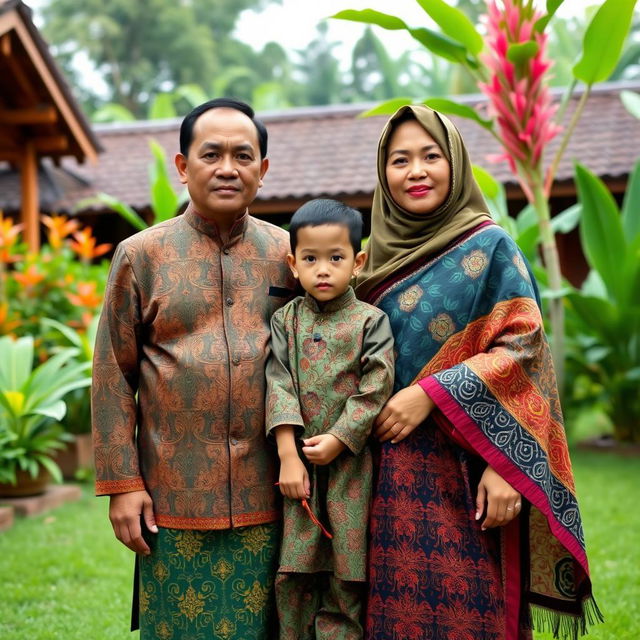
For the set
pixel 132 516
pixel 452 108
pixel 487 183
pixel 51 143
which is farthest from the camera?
pixel 51 143

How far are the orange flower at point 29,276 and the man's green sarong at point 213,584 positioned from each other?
415 centimetres

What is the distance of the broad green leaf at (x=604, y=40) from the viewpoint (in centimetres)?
409

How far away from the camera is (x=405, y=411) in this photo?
210 cm

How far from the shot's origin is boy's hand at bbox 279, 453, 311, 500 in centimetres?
206

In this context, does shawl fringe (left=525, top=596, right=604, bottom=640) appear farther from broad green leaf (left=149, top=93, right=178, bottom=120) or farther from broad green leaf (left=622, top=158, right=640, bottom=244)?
broad green leaf (left=149, top=93, right=178, bottom=120)

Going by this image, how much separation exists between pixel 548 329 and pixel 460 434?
4.92 meters

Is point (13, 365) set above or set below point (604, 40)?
below

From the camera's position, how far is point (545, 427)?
213 cm

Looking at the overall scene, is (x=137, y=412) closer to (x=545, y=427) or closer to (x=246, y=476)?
(x=246, y=476)

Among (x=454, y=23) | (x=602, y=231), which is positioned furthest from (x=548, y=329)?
(x=454, y=23)

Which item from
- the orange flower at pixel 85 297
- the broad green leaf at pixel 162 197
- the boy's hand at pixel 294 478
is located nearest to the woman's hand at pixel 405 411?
the boy's hand at pixel 294 478

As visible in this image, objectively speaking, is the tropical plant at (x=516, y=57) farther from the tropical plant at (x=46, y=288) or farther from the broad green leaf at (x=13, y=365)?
the tropical plant at (x=46, y=288)

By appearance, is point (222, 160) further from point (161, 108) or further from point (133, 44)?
point (133, 44)

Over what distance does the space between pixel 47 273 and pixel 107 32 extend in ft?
60.3
